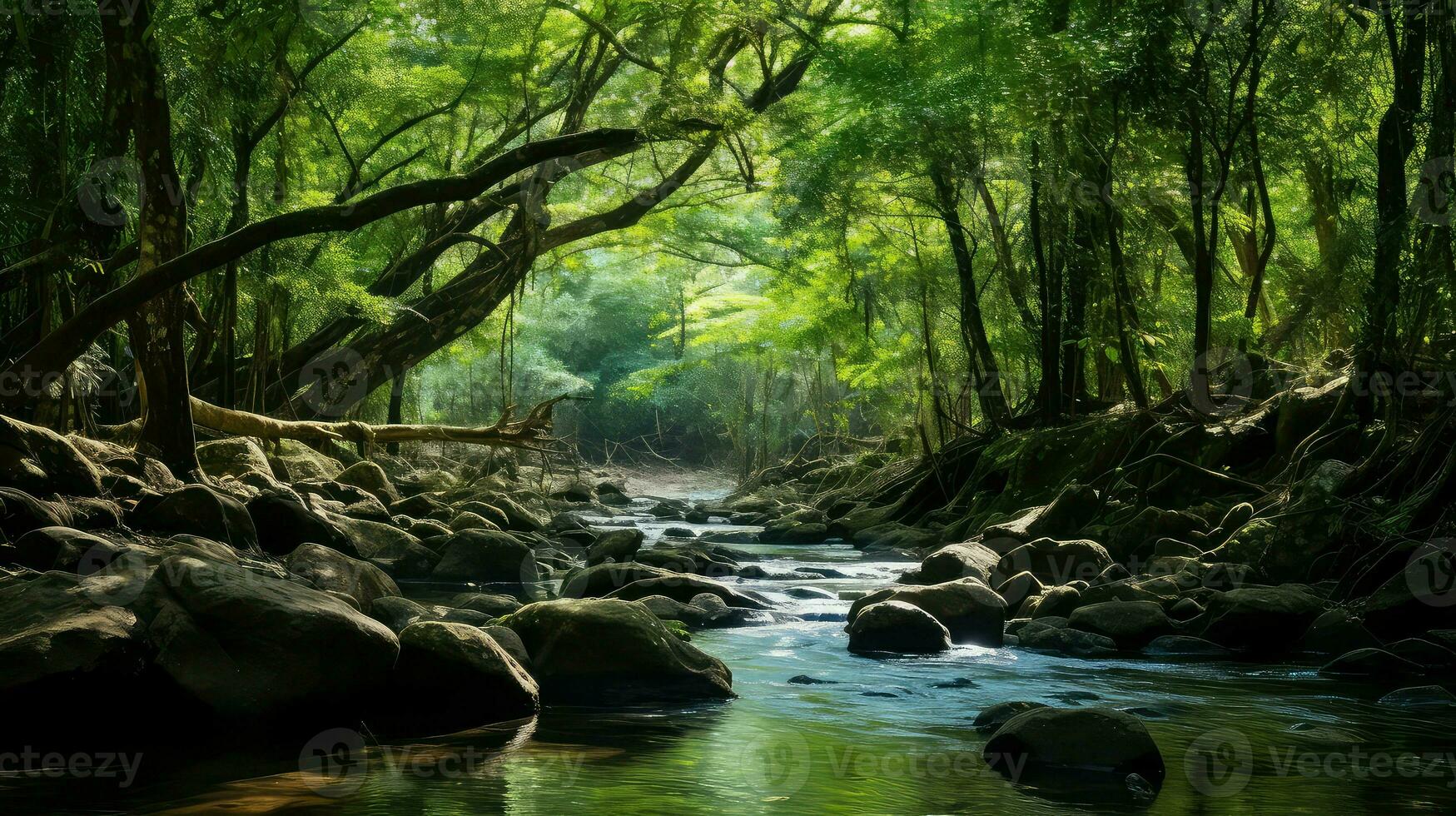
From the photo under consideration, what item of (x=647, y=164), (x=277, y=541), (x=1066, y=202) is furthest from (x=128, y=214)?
(x=647, y=164)

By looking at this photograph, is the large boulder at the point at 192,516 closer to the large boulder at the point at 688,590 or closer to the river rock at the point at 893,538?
the large boulder at the point at 688,590

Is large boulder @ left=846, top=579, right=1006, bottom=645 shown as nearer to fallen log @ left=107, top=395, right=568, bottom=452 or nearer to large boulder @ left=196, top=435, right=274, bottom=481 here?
fallen log @ left=107, top=395, right=568, bottom=452

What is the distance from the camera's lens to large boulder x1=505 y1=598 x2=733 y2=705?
4551 mm

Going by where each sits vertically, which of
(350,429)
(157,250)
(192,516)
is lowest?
(192,516)

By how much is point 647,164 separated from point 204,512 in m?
10.5

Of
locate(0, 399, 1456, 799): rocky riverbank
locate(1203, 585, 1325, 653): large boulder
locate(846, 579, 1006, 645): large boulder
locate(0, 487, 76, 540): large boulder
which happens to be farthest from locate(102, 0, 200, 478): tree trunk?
locate(1203, 585, 1325, 653): large boulder

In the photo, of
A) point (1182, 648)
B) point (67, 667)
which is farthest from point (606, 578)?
point (67, 667)

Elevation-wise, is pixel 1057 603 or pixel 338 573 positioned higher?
pixel 338 573

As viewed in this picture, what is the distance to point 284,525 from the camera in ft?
23.9

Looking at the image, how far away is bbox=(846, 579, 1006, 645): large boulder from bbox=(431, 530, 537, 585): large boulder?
2.76 meters

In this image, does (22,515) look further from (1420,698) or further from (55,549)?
(1420,698)

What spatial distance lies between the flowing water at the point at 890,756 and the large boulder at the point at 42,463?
363 centimetres

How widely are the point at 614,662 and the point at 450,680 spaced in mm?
767

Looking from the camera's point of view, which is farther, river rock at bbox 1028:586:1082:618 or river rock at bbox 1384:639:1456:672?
river rock at bbox 1028:586:1082:618
